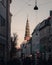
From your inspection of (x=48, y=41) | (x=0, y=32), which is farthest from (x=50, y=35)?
(x=0, y=32)

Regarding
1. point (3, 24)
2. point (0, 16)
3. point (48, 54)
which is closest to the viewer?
point (0, 16)

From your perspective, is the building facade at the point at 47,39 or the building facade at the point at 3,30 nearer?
the building facade at the point at 3,30

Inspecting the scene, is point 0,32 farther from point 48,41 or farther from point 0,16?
point 48,41

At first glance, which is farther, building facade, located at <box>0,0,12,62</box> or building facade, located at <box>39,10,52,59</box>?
building facade, located at <box>39,10,52,59</box>

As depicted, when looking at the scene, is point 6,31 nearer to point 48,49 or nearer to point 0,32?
point 0,32

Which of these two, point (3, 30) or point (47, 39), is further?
point (47, 39)

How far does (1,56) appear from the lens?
46.8 metres

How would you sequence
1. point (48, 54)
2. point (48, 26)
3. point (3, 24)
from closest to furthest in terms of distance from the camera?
point (3, 24)
point (48, 54)
point (48, 26)

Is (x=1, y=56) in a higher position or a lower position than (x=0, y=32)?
lower

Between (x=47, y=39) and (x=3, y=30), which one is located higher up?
(x=47, y=39)

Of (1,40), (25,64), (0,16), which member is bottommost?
(25,64)

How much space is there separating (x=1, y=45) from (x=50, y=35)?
1885 inches

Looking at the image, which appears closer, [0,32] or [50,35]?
[0,32]

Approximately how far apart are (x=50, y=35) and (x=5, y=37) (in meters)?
44.3
